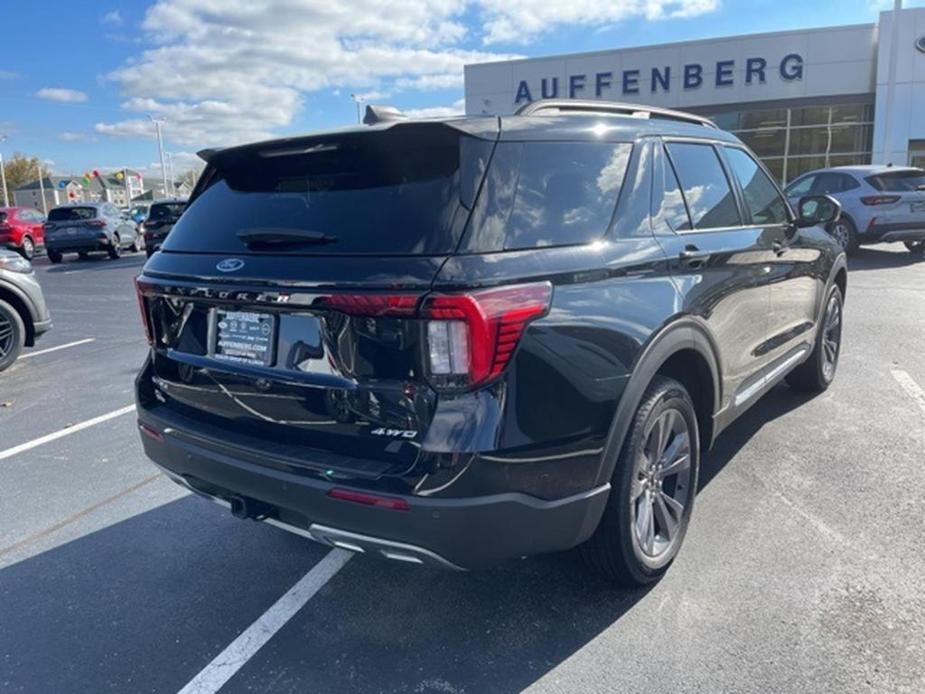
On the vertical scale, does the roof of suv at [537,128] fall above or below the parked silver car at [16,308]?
above

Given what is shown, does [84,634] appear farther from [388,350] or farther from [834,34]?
[834,34]

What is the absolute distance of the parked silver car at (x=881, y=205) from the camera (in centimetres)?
1248

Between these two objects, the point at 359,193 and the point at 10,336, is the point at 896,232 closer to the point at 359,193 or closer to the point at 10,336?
the point at 359,193

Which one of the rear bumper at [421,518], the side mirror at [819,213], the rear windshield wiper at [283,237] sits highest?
the rear windshield wiper at [283,237]

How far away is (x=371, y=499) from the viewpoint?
2.18m

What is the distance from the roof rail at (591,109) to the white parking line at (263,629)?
211cm

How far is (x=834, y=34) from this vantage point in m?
24.0

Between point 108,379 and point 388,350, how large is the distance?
5.45m

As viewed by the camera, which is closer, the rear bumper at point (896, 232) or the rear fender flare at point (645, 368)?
the rear fender flare at point (645, 368)

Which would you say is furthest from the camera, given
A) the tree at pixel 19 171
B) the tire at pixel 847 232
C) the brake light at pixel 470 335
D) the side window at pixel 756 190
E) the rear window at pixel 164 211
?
the tree at pixel 19 171

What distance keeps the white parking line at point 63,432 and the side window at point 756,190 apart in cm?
470

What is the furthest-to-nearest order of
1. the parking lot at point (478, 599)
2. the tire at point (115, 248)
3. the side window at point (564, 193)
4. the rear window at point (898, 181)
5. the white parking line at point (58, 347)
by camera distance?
1. the tire at point (115, 248)
2. the rear window at point (898, 181)
3. the white parking line at point (58, 347)
4. the parking lot at point (478, 599)
5. the side window at point (564, 193)

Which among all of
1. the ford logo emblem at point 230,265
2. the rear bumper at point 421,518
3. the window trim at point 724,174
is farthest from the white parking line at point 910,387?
the ford logo emblem at point 230,265

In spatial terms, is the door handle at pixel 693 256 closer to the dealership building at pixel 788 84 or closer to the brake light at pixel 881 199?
the brake light at pixel 881 199
